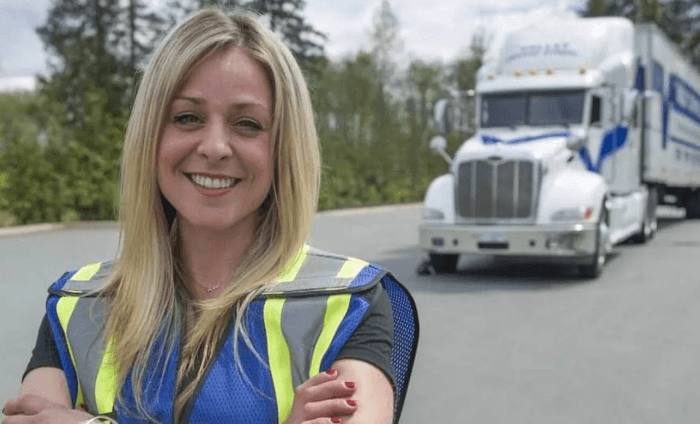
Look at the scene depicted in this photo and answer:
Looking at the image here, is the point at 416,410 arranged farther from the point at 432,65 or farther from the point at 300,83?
the point at 432,65

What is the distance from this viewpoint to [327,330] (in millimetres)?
1672

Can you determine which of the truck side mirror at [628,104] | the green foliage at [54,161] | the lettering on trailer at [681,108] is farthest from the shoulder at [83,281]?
the green foliage at [54,161]

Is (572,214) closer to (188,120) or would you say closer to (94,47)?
(188,120)

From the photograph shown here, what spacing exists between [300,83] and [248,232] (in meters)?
0.32

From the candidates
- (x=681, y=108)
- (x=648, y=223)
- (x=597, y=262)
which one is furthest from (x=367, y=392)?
(x=681, y=108)

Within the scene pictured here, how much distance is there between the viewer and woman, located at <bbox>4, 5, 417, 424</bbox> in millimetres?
1663

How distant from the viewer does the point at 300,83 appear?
5.88 ft

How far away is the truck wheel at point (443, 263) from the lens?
12.1 meters

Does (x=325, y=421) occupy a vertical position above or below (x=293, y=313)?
below

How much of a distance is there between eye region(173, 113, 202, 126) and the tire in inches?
602

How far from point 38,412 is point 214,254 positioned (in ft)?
1.45

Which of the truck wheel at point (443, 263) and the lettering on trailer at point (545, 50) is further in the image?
the lettering on trailer at point (545, 50)

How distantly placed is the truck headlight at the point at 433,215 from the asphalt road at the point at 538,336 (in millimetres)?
761

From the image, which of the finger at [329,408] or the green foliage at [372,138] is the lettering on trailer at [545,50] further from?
the green foliage at [372,138]
